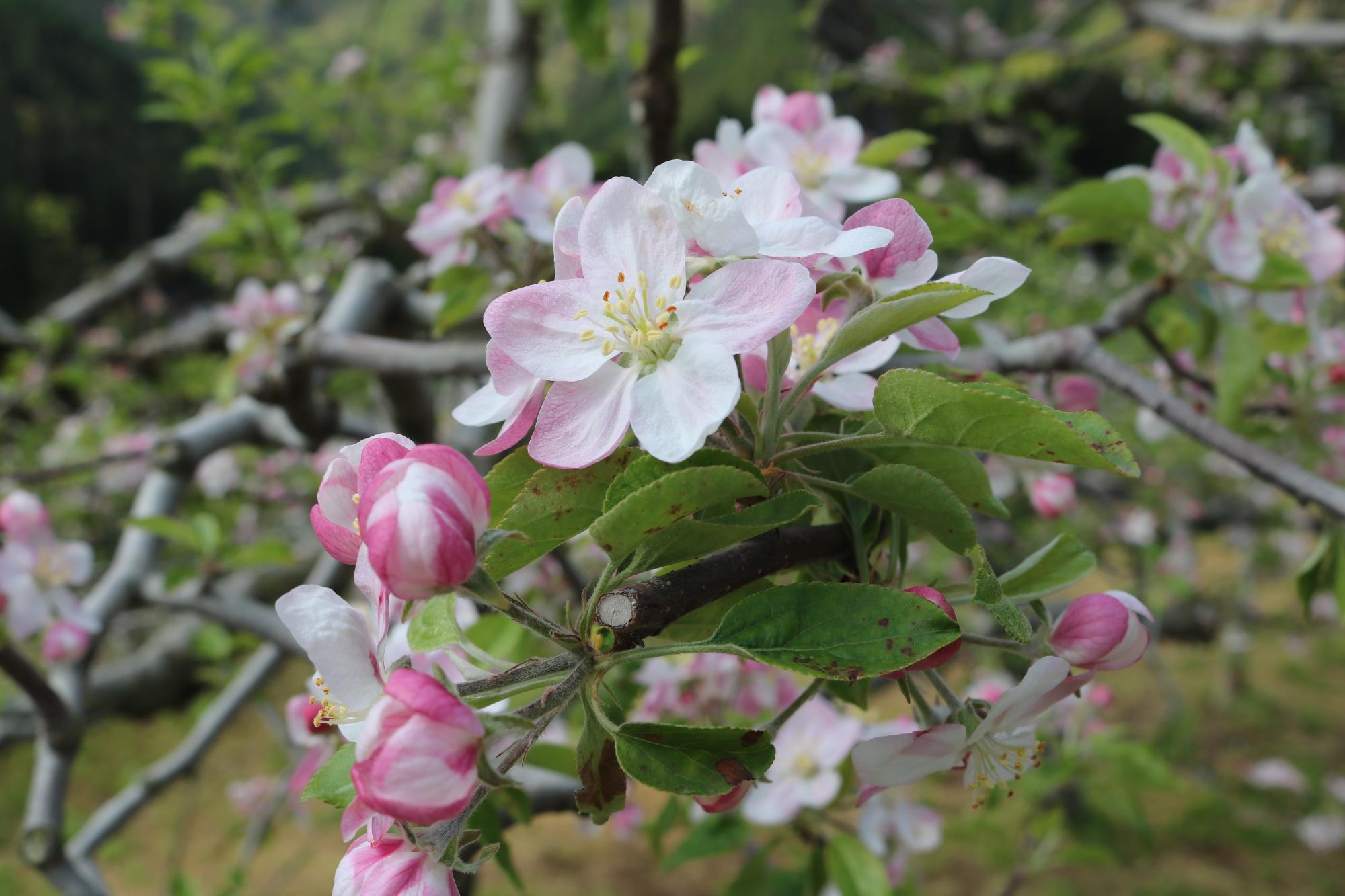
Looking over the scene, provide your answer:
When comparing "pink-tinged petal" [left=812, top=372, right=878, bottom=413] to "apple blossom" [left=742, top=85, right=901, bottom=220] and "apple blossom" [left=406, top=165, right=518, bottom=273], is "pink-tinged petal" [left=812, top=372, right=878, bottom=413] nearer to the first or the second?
"apple blossom" [left=742, top=85, right=901, bottom=220]

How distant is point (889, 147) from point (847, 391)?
19.5 inches

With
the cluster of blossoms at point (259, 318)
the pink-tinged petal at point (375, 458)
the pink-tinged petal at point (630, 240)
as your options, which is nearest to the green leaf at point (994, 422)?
the pink-tinged petal at point (630, 240)

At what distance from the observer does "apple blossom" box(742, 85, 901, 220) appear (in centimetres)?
83

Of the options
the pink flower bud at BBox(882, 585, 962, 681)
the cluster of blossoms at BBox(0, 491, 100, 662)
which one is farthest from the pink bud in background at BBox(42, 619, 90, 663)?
the pink flower bud at BBox(882, 585, 962, 681)

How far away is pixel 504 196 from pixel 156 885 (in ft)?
11.9

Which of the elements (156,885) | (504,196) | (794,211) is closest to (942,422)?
(794,211)

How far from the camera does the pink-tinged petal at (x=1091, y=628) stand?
445 millimetres

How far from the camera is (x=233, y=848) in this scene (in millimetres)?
3508

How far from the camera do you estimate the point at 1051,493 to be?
42.6 inches

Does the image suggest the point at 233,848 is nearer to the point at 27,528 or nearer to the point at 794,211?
the point at 27,528

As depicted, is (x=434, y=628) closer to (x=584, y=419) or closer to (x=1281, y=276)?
(x=584, y=419)

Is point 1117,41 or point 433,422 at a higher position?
point 1117,41

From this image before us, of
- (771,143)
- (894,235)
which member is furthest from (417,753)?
(771,143)

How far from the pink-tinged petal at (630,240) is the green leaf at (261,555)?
3.81 feet
